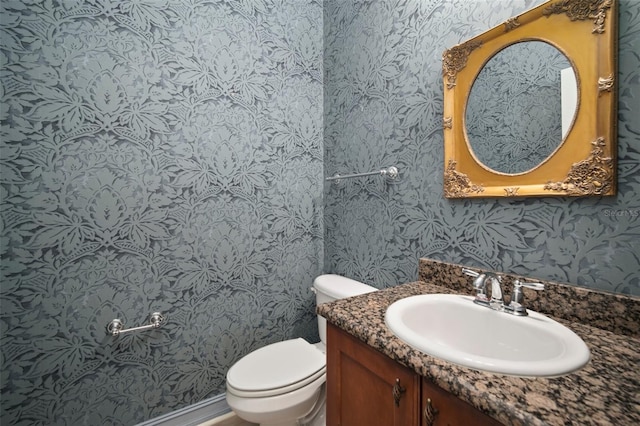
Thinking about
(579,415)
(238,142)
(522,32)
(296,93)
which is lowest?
(579,415)

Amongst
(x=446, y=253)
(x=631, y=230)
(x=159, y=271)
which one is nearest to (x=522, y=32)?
(x=631, y=230)

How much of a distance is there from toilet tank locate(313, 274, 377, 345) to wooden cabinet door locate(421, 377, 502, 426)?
0.70m

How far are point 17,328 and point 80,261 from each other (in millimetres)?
299

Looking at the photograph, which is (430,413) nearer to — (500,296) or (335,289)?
(500,296)

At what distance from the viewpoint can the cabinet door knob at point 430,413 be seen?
1.73 ft

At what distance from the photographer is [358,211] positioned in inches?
57.7

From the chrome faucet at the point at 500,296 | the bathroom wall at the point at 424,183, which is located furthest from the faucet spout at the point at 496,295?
the bathroom wall at the point at 424,183

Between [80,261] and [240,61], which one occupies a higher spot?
[240,61]

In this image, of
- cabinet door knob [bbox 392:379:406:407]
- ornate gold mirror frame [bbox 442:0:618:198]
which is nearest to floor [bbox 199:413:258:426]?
cabinet door knob [bbox 392:379:406:407]

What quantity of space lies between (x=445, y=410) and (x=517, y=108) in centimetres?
90

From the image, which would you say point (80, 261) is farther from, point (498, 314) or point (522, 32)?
point (522, 32)

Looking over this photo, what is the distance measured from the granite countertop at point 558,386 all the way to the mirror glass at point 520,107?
51cm

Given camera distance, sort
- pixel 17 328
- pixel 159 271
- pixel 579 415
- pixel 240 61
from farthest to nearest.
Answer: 1. pixel 240 61
2. pixel 159 271
3. pixel 17 328
4. pixel 579 415

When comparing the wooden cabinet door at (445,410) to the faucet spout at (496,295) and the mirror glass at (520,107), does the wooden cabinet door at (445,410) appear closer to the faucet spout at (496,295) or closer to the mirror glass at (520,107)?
the faucet spout at (496,295)
